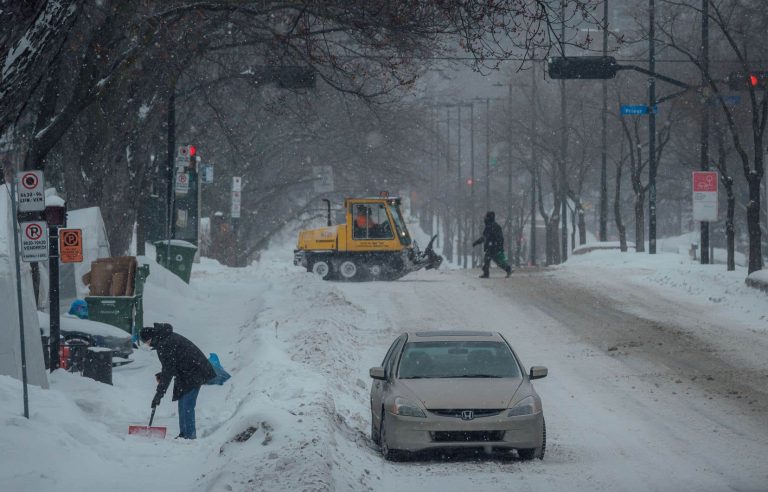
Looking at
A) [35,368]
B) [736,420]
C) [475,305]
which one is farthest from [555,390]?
[475,305]

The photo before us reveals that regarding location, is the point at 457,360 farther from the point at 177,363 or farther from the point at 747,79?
the point at 747,79

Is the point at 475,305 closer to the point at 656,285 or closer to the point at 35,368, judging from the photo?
the point at 656,285

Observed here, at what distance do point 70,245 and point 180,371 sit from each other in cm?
457

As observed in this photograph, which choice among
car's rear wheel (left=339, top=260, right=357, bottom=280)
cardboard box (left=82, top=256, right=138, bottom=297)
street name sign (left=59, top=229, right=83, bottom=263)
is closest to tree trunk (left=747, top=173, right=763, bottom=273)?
car's rear wheel (left=339, top=260, right=357, bottom=280)

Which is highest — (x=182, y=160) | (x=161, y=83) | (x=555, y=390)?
(x=161, y=83)

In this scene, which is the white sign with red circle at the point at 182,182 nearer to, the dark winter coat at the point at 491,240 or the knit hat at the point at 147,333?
the dark winter coat at the point at 491,240

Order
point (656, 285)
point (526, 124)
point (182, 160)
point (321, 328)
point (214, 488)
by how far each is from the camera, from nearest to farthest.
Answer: point (214, 488) < point (321, 328) < point (182, 160) < point (656, 285) < point (526, 124)

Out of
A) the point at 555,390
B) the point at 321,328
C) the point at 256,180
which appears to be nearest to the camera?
the point at 555,390

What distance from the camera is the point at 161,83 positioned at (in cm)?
2623

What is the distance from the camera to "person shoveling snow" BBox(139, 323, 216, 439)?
13695mm

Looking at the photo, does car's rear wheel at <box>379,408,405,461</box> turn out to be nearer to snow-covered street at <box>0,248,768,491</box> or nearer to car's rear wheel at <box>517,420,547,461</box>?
snow-covered street at <box>0,248,768,491</box>

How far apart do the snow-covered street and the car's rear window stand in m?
0.99

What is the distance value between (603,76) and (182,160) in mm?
10505

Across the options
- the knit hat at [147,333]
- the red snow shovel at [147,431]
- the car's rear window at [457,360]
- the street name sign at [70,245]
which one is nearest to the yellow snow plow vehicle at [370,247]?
the street name sign at [70,245]
